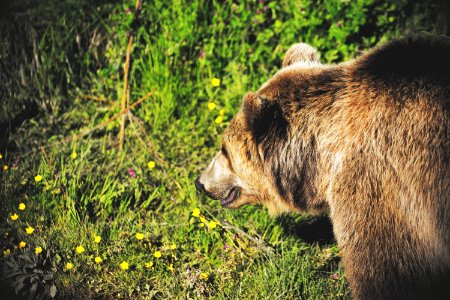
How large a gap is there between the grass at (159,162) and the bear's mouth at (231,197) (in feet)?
0.99

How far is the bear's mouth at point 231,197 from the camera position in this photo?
312 cm

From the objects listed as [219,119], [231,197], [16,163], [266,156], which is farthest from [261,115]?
[16,163]

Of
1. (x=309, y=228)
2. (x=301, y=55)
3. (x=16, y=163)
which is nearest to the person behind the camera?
(x=301, y=55)

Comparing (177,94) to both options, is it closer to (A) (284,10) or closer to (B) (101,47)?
(B) (101,47)

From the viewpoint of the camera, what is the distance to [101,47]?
471cm

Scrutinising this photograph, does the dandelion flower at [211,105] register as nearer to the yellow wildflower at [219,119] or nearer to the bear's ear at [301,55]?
the yellow wildflower at [219,119]

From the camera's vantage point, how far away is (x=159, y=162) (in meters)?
4.15

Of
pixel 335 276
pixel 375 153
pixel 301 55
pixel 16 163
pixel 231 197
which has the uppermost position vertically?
pixel 301 55

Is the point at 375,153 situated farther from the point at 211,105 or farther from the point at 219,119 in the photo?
the point at 211,105

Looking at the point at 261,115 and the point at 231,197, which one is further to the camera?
the point at 231,197

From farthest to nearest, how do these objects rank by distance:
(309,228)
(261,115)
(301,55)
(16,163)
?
(16,163), (309,228), (301,55), (261,115)

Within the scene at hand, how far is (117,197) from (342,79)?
1977 millimetres

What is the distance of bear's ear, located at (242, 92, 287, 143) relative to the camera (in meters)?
2.54

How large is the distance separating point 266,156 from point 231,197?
1.83ft
